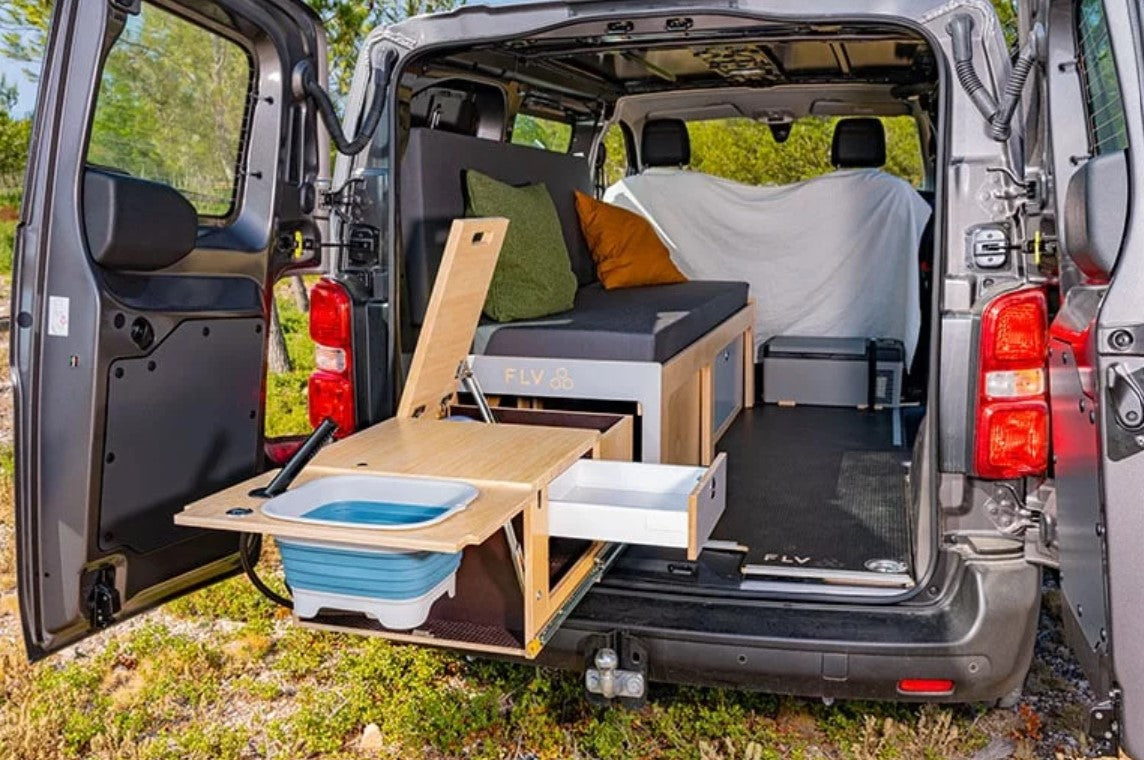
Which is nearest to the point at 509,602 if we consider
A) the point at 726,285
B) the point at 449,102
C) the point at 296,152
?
the point at 296,152

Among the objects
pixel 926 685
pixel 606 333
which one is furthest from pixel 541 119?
pixel 926 685

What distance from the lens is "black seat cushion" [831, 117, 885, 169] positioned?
507 cm

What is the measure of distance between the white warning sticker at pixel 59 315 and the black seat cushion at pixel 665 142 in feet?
12.5

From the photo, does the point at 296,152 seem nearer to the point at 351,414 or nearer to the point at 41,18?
the point at 351,414

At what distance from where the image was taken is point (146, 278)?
6.86 feet

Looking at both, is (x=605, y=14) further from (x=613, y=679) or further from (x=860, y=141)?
(x=860, y=141)

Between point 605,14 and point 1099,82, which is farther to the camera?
point 605,14

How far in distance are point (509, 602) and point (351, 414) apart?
73cm

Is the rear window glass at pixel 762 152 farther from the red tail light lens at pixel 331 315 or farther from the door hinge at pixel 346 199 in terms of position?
the red tail light lens at pixel 331 315

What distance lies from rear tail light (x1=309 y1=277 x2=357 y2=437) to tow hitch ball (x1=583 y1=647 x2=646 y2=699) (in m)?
0.85

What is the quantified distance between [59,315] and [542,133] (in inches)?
123

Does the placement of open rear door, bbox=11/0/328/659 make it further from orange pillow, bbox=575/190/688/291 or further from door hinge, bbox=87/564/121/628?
orange pillow, bbox=575/190/688/291

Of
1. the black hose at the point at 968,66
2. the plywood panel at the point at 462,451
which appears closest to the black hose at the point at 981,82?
the black hose at the point at 968,66

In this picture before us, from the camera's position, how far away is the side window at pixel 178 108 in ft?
7.06
